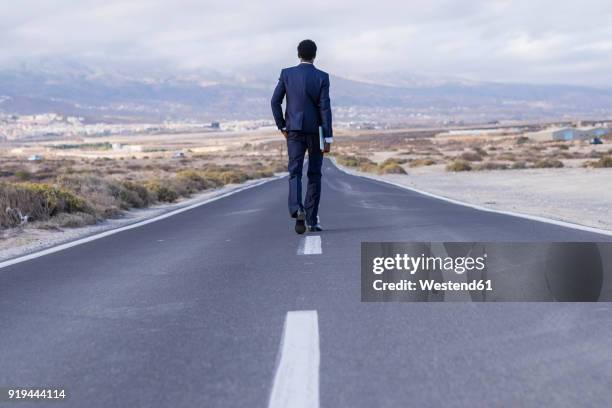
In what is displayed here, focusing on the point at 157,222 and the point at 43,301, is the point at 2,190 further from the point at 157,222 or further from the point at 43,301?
the point at 43,301

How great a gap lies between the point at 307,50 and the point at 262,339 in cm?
570

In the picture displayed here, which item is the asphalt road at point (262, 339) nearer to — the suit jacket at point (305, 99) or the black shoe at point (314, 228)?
the suit jacket at point (305, 99)

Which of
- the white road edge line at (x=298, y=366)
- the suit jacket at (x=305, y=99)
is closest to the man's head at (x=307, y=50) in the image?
the suit jacket at (x=305, y=99)

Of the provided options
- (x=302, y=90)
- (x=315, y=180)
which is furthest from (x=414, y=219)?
(x=302, y=90)

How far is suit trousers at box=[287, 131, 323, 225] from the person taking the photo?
1029 centimetres

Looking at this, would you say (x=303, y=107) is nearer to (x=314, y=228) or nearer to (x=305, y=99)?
(x=305, y=99)

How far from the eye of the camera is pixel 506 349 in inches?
186

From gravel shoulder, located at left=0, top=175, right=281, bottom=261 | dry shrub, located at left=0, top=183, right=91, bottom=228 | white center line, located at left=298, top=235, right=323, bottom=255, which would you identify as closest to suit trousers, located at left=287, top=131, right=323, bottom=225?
white center line, located at left=298, top=235, right=323, bottom=255

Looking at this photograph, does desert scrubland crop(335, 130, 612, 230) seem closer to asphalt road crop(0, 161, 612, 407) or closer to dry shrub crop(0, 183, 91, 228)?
dry shrub crop(0, 183, 91, 228)

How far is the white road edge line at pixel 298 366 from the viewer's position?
3924 millimetres

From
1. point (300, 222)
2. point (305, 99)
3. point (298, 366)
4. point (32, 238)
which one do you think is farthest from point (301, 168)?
point (298, 366)

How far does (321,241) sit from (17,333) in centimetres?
492

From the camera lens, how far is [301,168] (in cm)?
1055

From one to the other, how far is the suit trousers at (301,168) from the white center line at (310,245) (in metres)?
0.52
